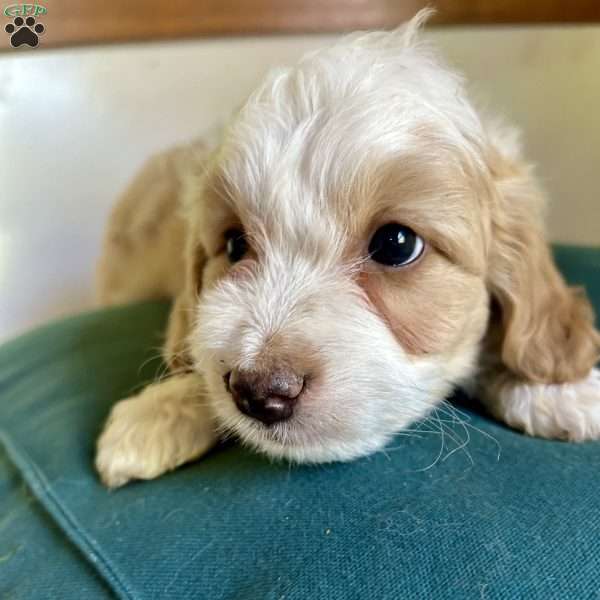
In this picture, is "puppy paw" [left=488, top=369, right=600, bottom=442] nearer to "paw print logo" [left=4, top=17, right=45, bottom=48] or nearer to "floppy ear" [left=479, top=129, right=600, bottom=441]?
"floppy ear" [left=479, top=129, right=600, bottom=441]

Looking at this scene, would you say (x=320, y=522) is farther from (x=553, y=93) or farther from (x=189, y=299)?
(x=553, y=93)

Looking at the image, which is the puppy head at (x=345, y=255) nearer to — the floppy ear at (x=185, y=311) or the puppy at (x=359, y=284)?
the puppy at (x=359, y=284)

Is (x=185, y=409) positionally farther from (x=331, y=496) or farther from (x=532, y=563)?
(x=532, y=563)

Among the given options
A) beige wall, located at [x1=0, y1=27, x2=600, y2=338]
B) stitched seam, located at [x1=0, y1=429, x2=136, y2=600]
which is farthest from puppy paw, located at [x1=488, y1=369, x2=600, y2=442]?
beige wall, located at [x1=0, y1=27, x2=600, y2=338]

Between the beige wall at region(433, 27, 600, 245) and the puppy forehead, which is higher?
the puppy forehead

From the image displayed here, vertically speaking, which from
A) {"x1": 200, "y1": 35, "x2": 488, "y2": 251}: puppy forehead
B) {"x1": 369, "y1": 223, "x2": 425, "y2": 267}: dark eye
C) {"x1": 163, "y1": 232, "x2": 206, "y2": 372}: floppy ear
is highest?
{"x1": 200, "y1": 35, "x2": 488, "y2": 251}: puppy forehead

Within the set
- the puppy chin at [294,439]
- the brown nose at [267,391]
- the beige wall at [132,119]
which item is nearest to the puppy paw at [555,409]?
the puppy chin at [294,439]
